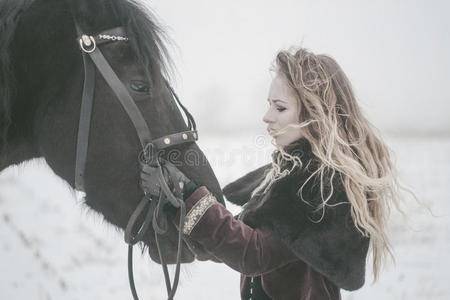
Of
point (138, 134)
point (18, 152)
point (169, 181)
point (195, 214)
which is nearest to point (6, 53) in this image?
point (18, 152)

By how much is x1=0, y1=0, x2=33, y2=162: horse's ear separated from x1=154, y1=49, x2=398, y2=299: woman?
2.58 feet

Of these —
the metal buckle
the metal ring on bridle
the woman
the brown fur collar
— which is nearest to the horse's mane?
the metal ring on bridle

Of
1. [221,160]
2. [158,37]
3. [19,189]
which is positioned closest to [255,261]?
[158,37]

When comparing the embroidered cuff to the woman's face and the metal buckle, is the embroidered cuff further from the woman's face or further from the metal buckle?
the woman's face

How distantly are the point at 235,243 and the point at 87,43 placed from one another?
112cm

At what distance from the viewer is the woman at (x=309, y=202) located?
56.0 inches

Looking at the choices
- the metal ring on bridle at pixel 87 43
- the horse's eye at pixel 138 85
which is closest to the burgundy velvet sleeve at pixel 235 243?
the horse's eye at pixel 138 85

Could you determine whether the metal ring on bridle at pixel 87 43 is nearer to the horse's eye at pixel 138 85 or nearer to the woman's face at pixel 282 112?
the horse's eye at pixel 138 85

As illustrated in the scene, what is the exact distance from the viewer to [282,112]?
1.69 meters

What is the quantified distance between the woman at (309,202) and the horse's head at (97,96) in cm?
21

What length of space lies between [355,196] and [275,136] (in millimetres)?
482

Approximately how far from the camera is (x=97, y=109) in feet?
5.00

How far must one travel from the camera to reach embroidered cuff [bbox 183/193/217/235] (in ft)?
4.78

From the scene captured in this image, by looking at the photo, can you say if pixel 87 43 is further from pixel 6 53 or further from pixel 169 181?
pixel 169 181
